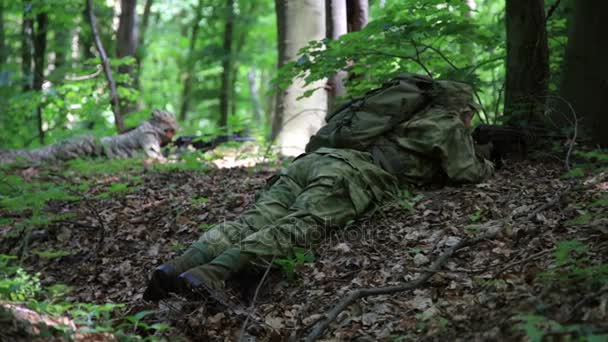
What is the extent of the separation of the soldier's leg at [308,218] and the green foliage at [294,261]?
0.17 ft

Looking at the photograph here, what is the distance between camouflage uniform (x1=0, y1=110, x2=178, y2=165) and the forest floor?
371cm

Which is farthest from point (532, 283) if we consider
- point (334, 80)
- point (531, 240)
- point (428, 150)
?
point (334, 80)

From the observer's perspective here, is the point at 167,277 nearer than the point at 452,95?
Yes

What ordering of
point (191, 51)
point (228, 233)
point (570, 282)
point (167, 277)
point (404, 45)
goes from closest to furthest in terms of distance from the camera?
point (570, 282) → point (167, 277) → point (228, 233) → point (404, 45) → point (191, 51)

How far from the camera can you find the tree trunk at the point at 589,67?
5.12 m

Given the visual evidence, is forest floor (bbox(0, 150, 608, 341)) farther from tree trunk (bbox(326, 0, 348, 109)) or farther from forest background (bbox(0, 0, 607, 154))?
tree trunk (bbox(326, 0, 348, 109))

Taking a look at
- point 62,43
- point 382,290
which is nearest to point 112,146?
point 382,290

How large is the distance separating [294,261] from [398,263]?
2.45 feet

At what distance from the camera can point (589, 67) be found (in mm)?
5219

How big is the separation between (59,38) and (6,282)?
51.0ft

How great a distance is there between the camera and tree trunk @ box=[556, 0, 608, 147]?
512 centimetres

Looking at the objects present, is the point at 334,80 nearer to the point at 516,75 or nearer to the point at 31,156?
the point at 516,75

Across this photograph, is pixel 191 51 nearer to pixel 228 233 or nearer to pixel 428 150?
pixel 428 150

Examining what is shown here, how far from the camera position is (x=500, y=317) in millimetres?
2383
